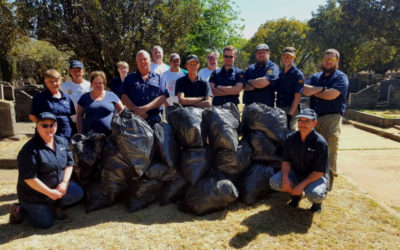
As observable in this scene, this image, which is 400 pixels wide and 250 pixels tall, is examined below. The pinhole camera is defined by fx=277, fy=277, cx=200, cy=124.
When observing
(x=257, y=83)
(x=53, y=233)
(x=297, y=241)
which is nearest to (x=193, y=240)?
(x=297, y=241)

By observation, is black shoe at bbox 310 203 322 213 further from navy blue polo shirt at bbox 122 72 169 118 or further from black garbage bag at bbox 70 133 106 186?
black garbage bag at bbox 70 133 106 186

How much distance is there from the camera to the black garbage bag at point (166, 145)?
3.30 meters

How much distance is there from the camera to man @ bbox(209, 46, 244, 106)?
425cm

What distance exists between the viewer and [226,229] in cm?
288

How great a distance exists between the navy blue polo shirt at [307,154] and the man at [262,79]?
1222 millimetres

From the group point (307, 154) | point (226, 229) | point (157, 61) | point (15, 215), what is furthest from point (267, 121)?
point (15, 215)

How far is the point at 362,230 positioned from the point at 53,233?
3222mm

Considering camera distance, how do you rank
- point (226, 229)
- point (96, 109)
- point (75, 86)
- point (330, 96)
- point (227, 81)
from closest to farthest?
point (226, 229) → point (96, 109) → point (330, 96) → point (75, 86) → point (227, 81)

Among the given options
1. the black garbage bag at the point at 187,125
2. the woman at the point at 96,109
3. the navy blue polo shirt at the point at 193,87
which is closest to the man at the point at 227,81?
the navy blue polo shirt at the point at 193,87

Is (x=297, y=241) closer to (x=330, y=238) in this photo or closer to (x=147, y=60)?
(x=330, y=238)

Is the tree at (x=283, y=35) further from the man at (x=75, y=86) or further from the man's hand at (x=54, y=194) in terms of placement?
the man's hand at (x=54, y=194)

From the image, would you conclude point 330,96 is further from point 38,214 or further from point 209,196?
point 38,214

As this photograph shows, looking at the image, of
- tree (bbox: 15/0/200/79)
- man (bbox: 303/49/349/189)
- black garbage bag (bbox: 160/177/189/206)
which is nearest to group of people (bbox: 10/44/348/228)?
man (bbox: 303/49/349/189)

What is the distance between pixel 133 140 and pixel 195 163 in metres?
0.78
